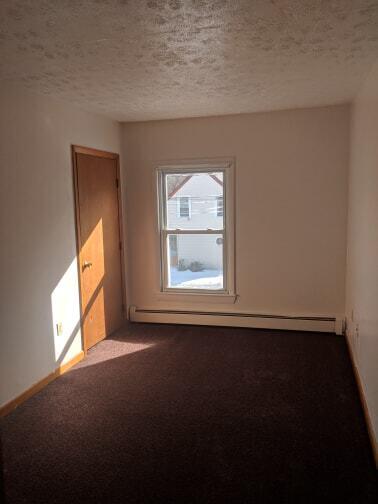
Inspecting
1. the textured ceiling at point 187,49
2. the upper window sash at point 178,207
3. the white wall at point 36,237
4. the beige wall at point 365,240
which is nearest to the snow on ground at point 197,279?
the upper window sash at point 178,207

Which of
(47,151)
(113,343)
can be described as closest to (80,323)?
(113,343)

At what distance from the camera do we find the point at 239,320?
4723 mm

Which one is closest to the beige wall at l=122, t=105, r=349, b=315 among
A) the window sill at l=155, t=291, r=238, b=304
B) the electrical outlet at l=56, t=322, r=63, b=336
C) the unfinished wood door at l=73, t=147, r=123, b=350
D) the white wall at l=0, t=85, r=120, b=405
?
the window sill at l=155, t=291, r=238, b=304

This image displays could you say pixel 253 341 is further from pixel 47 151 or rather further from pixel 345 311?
pixel 47 151

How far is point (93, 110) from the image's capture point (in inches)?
159

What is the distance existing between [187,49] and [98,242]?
236 cm

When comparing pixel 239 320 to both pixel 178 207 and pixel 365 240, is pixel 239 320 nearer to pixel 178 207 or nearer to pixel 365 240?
pixel 178 207

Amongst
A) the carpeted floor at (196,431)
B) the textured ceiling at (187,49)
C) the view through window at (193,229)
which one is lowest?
the carpeted floor at (196,431)

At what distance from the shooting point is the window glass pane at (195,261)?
4.81 metres

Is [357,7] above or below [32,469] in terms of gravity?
above

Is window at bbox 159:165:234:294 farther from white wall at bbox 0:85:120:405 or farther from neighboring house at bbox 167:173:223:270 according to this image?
white wall at bbox 0:85:120:405

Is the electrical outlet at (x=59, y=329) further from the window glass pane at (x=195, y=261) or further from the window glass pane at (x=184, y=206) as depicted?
the window glass pane at (x=184, y=206)

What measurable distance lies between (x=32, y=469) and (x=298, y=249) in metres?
3.22

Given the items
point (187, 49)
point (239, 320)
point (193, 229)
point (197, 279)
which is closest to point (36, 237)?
point (187, 49)
